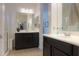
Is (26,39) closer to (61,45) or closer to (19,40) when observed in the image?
(19,40)

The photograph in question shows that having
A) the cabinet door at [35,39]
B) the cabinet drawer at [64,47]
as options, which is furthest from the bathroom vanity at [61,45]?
the cabinet door at [35,39]

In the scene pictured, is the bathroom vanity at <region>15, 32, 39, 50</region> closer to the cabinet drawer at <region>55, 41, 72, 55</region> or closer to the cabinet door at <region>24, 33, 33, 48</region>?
the cabinet door at <region>24, 33, 33, 48</region>

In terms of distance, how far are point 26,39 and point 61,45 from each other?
0.67 meters

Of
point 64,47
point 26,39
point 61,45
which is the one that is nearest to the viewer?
point 64,47

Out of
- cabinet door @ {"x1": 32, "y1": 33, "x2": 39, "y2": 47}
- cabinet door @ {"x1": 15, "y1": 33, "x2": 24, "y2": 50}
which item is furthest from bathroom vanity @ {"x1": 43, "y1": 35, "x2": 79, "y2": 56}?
cabinet door @ {"x1": 15, "y1": 33, "x2": 24, "y2": 50}

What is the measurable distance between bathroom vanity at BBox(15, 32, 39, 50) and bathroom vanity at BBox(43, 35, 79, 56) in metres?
0.16

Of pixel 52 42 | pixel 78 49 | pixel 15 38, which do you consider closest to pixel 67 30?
pixel 52 42

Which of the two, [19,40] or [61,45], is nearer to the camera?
[61,45]

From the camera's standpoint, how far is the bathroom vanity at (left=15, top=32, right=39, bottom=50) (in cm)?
235

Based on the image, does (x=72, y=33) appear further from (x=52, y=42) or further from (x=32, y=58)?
(x=32, y=58)

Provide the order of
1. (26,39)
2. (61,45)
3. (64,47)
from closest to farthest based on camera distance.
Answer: (64,47) < (61,45) < (26,39)

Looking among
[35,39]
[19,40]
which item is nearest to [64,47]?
[35,39]

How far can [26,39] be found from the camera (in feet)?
7.77

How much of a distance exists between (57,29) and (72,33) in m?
0.36
